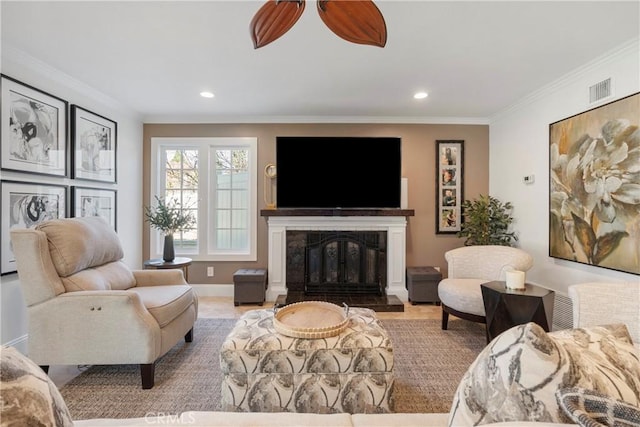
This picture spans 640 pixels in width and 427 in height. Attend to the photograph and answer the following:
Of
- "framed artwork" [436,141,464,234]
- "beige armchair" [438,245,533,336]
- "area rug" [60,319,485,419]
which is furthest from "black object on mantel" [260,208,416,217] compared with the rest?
"area rug" [60,319,485,419]

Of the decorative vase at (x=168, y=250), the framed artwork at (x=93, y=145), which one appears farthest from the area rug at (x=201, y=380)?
the framed artwork at (x=93, y=145)

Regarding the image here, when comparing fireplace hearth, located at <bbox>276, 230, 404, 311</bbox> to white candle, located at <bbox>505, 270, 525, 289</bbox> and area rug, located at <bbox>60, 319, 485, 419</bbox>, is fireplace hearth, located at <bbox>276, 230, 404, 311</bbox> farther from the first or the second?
white candle, located at <bbox>505, 270, 525, 289</bbox>

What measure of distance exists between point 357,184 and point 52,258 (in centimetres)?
299

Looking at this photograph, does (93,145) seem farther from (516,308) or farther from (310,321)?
(516,308)

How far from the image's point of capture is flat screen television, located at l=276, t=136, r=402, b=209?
3.82 meters

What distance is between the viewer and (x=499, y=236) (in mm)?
3684

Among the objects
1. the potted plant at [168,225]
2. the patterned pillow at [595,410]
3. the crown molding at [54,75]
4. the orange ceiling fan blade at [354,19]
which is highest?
the crown molding at [54,75]

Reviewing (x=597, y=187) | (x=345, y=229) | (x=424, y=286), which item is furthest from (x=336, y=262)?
(x=597, y=187)

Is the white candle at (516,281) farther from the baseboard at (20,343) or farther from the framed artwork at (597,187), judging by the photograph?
the baseboard at (20,343)

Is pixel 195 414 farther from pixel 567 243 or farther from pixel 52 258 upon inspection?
pixel 567 243

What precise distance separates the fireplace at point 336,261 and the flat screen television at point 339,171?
409mm

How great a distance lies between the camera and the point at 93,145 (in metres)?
3.23

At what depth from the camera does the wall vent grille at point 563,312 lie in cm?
283

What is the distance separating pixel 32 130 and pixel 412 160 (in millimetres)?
4026
